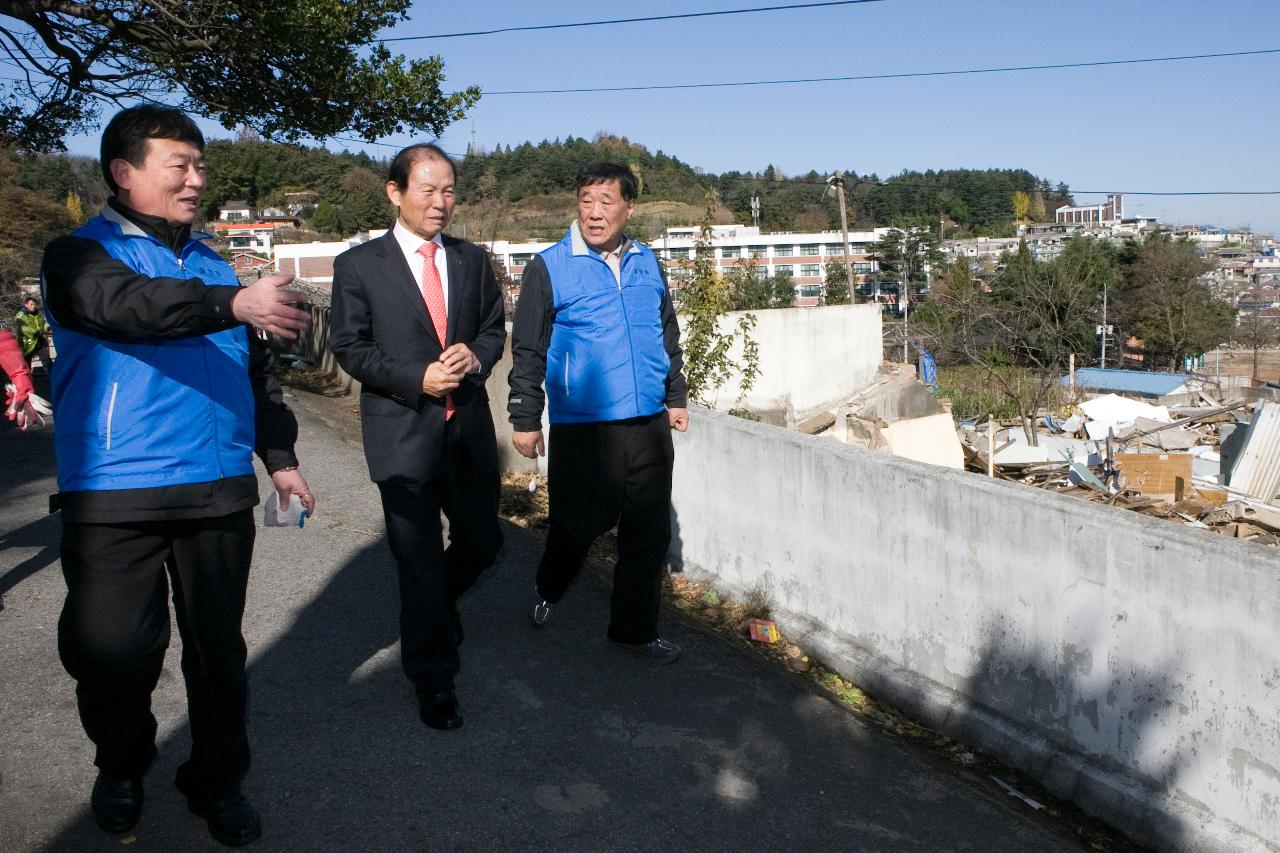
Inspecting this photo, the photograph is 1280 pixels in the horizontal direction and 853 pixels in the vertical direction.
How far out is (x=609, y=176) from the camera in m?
4.11

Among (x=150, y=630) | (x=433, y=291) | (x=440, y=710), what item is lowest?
(x=440, y=710)

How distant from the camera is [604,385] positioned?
13.3 ft

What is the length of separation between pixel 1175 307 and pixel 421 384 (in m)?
70.5

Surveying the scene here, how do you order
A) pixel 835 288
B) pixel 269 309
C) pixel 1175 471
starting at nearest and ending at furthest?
pixel 269 309
pixel 1175 471
pixel 835 288

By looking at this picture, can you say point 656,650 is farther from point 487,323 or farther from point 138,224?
point 138,224

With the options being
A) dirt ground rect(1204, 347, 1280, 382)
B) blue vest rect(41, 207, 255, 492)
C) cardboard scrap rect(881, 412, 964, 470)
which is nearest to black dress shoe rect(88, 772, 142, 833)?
blue vest rect(41, 207, 255, 492)

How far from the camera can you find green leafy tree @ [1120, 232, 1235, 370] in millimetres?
63375

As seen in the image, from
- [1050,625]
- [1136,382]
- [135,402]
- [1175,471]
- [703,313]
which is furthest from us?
[1136,382]

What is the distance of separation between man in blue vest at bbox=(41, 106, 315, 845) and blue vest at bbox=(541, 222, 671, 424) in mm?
1491

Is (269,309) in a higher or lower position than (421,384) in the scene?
higher

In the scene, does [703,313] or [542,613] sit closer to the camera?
[542,613]

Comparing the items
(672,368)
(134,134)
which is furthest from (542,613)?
(134,134)

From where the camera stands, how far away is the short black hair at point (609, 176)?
13.5 feet

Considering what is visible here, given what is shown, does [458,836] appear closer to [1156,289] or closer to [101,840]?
[101,840]
